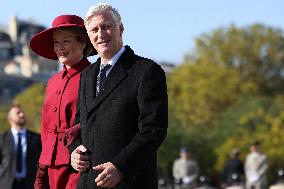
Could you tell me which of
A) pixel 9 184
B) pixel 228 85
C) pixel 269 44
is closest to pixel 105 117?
pixel 9 184

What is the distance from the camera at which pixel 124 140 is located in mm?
5109

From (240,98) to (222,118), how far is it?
4968mm

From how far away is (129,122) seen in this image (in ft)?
16.8

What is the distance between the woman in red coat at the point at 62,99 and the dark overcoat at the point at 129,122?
0.80 m

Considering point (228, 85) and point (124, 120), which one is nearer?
point (124, 120)

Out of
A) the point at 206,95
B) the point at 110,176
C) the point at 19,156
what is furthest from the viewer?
the point at 206,95

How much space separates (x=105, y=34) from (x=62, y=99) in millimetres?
1023

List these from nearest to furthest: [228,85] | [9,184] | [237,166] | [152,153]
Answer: [152,153], [9,184], [237,166], [228,85]

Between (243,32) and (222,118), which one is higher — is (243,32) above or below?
above

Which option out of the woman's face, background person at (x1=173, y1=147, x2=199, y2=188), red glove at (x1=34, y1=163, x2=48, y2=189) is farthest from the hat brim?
background person at (x1=173, y1=147, x2=199, y2=188)

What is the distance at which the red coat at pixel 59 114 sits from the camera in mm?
6129

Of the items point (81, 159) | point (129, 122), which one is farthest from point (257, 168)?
point (129, 122)

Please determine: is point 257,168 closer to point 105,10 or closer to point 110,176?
point 105,10

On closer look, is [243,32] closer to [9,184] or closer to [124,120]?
Answer: [9,184]
